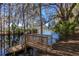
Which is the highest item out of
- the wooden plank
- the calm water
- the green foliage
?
the green foliage

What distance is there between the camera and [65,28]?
1971 millimetres

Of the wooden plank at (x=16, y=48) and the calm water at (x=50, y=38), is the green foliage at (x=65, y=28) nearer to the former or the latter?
the calm water at (x=50, y=38)

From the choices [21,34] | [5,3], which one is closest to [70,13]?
[21,34]

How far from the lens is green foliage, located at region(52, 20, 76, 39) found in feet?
6.45

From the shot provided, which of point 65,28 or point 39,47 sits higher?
point 65,28

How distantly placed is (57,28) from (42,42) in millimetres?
203

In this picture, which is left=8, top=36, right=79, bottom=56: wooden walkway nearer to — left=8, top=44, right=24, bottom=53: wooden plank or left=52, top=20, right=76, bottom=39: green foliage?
left=8, top=44, right=24, bottom=53: wooden plank

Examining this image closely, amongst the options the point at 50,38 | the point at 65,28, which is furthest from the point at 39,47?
the point at 65,28

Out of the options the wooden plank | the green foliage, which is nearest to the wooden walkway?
the wooden plank

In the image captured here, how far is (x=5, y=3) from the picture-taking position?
6.56ft

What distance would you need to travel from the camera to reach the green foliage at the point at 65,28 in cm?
197

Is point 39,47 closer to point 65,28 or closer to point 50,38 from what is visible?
point 50,38

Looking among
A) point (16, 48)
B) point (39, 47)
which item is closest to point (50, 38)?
point (39, 47)

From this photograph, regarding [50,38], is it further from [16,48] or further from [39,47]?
[16,48]
